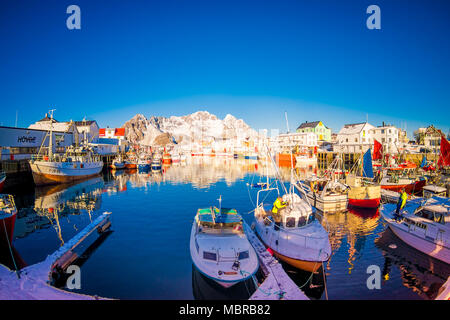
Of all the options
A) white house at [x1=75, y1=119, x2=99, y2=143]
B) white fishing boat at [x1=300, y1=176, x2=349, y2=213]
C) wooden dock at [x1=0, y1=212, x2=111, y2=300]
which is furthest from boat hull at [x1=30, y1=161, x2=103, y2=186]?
white fishing boat at [x1=300, y1=176, x2=349, y2=213]

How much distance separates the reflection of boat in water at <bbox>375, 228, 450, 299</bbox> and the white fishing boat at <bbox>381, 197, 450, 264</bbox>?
514 millimetres

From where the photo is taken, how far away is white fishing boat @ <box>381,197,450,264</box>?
15.8 m

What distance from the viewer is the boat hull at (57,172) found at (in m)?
46.4

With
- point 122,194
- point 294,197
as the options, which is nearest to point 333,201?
point 294,197

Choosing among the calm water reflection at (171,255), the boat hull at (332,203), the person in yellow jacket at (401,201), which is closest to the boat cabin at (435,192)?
the calm water reflection at (171,255)

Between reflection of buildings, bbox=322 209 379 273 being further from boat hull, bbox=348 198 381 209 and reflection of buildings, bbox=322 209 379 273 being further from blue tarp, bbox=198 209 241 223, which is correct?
blue tarp, bbox=198 209 241 223

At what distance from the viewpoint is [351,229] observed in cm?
2312

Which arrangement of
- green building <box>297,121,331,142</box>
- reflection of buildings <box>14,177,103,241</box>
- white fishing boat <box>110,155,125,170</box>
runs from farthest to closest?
1. green building <box>297,121,331,142</box>
2. white fishing boat <box>110,155,125,170</box>
3. reflection of buildings <box>14,177,103,241</box>

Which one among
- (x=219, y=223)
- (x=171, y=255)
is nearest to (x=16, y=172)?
(x=171, y=255)

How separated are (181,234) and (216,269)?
10.7m
